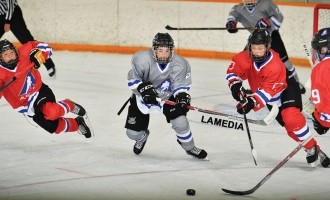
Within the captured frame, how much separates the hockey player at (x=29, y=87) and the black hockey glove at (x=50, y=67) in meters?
2.34

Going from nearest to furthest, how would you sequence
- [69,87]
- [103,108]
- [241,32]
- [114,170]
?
[114,170]
[103,108]
[69,87]
[241,32]

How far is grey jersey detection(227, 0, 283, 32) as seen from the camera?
6.94 m

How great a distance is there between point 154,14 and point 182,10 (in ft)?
1.04

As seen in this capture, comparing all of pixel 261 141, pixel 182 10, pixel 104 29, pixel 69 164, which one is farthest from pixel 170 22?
pixel 69 164

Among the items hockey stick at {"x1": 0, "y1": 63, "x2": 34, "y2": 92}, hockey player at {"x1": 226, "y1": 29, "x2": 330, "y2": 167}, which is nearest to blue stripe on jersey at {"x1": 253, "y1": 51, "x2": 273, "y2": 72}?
hockey player at {"x1": 226, "y1": 29, "x2": 330, "y2": 167}

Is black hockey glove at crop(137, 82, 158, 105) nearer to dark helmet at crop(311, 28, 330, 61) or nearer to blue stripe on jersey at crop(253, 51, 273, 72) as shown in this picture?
blue stripe on jersey at crop(253, 51, 273, 72)

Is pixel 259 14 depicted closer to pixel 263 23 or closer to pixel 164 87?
pixel 263 23

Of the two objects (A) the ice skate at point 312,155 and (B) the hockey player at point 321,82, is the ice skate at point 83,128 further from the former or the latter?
(B) the hockey player at point 321,82

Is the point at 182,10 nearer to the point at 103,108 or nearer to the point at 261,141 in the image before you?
the point at 103,108

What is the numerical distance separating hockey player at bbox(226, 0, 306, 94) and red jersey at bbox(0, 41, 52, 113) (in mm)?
2249

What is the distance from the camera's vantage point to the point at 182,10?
8.72 meters

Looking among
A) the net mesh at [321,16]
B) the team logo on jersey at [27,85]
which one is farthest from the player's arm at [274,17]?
the team logo on jersey at [27,85]

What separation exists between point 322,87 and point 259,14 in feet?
9.14

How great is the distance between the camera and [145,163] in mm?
4824
